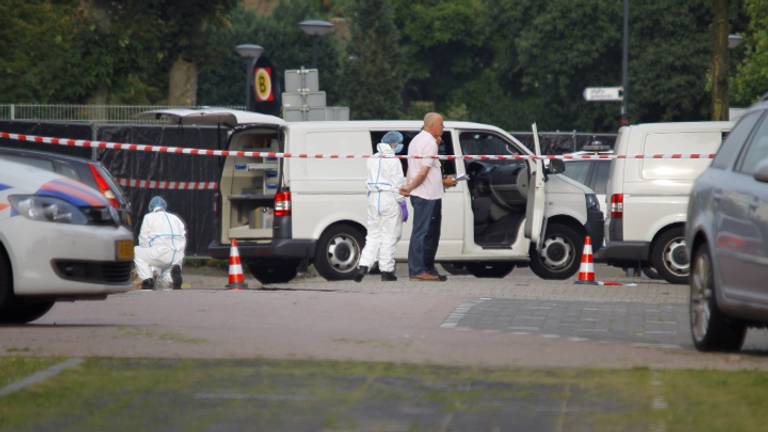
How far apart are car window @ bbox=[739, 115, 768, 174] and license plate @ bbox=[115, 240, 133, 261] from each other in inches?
167

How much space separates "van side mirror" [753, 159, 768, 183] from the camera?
32.0 feet

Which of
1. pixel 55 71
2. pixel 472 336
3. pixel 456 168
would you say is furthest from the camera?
pixel 55 71

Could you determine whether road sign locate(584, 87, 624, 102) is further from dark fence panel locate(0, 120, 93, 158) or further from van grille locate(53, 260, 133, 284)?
van grille locate(53, 260, 133, 284)

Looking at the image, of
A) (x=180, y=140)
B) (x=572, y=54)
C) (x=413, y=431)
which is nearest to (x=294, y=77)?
(x=180, y=140)

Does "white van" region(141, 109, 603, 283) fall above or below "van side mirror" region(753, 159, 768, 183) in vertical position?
below

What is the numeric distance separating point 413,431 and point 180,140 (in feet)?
64.6

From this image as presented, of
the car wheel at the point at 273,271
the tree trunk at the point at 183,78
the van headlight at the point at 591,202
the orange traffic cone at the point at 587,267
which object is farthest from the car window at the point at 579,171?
the tree trunk at the point at 183,78

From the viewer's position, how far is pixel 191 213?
2648 cm

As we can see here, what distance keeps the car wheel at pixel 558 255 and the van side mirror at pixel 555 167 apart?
0.66 m

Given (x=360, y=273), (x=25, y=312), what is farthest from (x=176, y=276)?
(x=25, y=312)

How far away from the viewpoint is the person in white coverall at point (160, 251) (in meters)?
19.6

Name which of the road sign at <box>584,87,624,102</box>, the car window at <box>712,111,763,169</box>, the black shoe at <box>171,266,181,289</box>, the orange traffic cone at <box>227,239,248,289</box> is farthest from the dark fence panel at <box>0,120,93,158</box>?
the car window at <box>712,111,763,169</box>

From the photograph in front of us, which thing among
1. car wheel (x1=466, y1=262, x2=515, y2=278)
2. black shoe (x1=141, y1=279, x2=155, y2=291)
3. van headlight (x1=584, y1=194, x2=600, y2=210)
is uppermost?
van headlight (x1=584, y1=194, x2=600, y2=210)

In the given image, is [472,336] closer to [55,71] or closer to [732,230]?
[732,230]
